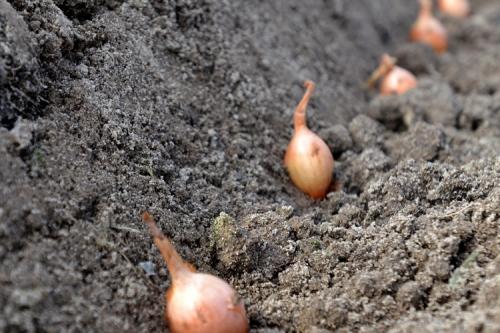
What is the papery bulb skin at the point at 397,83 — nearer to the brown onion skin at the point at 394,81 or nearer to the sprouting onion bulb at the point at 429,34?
the brown onion skin at the point at 394,81

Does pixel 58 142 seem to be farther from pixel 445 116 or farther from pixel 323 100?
pixel 445 116

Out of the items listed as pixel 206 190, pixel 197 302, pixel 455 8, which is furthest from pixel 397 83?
pixel 455 8

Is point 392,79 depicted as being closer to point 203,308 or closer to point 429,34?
point 429,34

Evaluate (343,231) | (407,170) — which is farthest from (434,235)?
(407,170)

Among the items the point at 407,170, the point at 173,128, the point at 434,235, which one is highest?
the point at 407,170

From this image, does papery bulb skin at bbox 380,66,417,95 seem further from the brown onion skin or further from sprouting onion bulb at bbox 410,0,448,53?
sprouting onion bulb at bbox 410,0,448,53

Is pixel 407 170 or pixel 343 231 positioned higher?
pixel 407 170

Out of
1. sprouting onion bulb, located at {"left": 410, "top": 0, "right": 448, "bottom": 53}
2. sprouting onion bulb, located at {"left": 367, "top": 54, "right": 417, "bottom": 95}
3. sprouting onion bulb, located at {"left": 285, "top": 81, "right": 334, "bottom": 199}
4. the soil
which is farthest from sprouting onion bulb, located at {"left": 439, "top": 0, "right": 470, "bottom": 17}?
sprouting onion bulb, located at {"left": 285, "top": 81, "right": 334, "bottom": 199}
